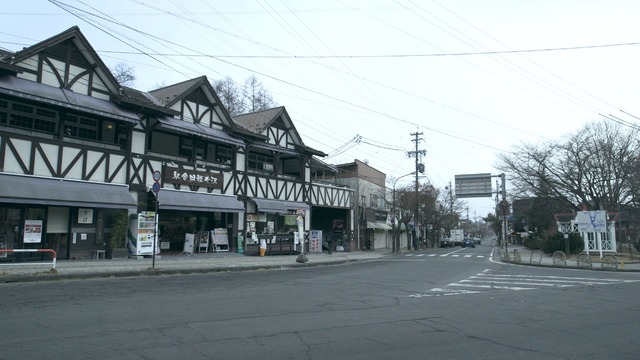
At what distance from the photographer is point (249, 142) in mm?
29672

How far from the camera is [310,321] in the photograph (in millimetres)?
8844

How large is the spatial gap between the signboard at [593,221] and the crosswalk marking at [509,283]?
1175cm

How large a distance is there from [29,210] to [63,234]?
1.76 meters

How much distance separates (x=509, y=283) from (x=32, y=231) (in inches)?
754

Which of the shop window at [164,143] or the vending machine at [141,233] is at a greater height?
the shop window at [164,143]

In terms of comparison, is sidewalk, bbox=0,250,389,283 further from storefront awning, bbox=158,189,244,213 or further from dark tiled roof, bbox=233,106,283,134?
dark tiled roof, bbox=233,106,283,134

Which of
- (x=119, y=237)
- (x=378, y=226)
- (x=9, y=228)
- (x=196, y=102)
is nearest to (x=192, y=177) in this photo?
(x=196, y=102)

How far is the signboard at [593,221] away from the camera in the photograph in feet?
91.8

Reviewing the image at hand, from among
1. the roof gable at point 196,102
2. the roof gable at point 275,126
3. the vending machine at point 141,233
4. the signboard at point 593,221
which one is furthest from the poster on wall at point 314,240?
the signboard at point 593,221

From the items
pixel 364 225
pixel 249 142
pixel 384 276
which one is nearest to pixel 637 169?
pixel 364 225

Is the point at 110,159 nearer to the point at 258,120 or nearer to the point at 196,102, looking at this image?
the point at 196,102

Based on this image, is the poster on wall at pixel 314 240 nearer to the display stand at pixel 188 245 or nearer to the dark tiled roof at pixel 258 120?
the dark tiled roof at pixel 258 120

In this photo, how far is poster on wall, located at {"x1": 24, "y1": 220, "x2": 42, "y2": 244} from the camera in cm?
1859

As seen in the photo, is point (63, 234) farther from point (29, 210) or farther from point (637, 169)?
point (637, 169)
